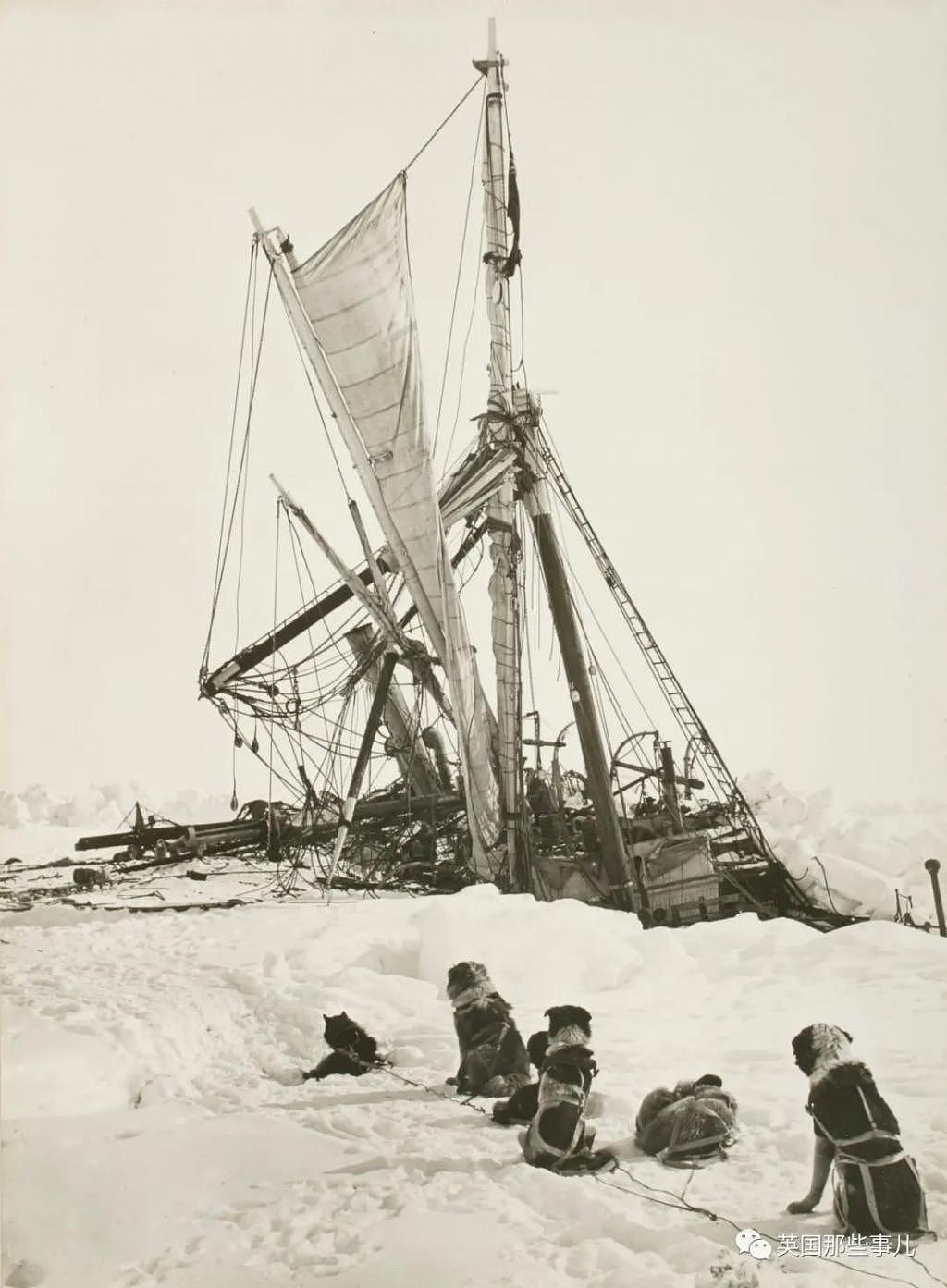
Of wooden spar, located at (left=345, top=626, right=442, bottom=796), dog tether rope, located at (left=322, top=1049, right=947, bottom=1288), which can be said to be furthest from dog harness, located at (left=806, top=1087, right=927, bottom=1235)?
wooden spar, located at (left=345, top=626, right=442, bottom=796)

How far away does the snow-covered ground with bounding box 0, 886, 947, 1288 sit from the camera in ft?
12.7

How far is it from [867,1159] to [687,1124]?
29.5 inches

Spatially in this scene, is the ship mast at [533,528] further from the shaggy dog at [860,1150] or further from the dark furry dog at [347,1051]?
the shaggy dog at [860,1150]

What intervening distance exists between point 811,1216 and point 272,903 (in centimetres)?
519

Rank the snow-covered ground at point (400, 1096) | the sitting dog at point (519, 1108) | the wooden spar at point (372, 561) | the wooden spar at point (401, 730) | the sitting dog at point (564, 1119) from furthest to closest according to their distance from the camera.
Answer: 1. the wooden spar at point (401, 730)
2. the wooden spar at point (372, 561)
3. the sitting dog at point (519, 1108)
4. the sitting dog at point (564, 1119)
5. the snow-covered ground at point (400, 1096)

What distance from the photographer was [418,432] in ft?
32.1

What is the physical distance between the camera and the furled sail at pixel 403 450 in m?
9.24

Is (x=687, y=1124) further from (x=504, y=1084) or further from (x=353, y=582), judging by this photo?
(x=353, y=582)

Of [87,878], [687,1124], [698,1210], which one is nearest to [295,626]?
[87,878]

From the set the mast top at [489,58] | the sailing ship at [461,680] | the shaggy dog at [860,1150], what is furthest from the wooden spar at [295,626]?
the shaggy dog at [860,1150]

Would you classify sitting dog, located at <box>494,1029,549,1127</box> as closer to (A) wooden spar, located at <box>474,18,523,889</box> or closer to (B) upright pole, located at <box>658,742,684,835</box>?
(A) wooden spar, located at <box>474,18,523,889</box>

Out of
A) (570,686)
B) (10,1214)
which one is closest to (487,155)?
(570,686)

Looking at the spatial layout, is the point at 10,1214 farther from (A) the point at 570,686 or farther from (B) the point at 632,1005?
(A) the point at 570,686

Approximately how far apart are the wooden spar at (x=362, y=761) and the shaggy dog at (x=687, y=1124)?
172 inches
